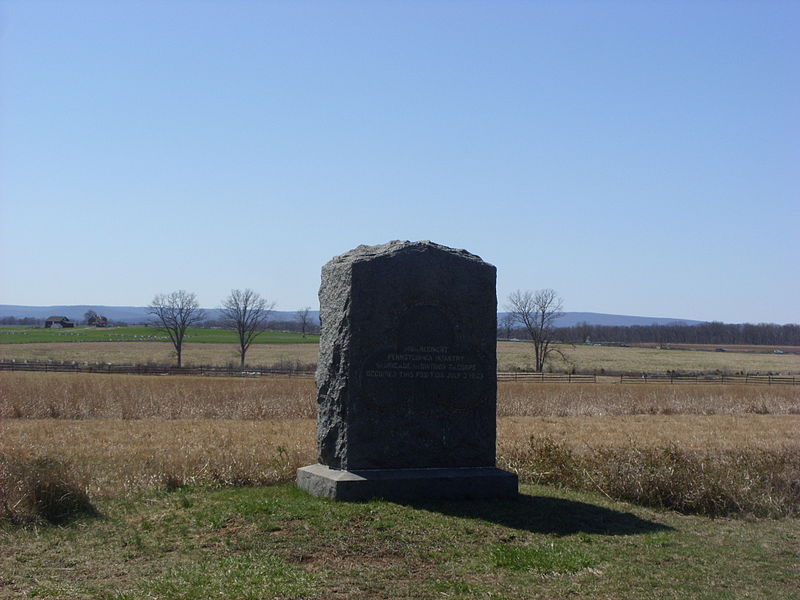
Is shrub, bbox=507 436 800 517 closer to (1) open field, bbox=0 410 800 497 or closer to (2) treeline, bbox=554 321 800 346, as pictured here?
(1) open field, bbox=0 410 800 497

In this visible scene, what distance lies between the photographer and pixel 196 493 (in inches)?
396

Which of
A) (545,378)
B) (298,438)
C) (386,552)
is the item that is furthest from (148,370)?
(386,552)

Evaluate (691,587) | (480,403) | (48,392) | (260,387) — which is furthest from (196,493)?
(260,387)

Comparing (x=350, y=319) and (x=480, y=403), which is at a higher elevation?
(x=350, y=319)

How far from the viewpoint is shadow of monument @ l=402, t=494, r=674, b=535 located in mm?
8641

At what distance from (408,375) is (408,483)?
128 centimetres

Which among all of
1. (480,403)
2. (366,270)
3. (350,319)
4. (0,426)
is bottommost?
(0,426)

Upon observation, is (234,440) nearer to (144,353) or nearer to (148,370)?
(148,370)

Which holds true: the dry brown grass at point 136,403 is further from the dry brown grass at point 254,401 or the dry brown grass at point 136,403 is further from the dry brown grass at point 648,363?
the dry brown grass at point 648,363

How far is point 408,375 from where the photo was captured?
9797 mm

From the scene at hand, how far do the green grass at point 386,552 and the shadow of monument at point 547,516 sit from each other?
0.03 m

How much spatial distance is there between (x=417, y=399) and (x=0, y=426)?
1370 cm

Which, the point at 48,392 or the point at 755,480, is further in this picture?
the point at 48,392

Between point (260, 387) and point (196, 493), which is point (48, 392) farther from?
point (196, 493)
